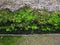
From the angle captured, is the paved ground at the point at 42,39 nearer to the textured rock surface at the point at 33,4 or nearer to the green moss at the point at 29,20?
the green moss at the point at 29,20

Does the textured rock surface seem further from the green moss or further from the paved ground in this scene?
the paved ground

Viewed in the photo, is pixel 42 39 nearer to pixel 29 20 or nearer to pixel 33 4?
pixel 29 20

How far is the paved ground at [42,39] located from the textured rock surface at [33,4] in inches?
28.8

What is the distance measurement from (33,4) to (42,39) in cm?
91

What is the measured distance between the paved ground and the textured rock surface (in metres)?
0.73

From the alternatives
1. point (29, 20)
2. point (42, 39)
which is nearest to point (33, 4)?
point (29, 20)

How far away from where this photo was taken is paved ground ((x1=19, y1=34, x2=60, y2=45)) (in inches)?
139

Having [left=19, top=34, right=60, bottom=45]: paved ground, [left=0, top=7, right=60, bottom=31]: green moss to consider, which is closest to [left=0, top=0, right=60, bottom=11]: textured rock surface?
[left=0, top=7, right=60, bottom=31]: green moss

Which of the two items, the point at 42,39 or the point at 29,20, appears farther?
the point at 29,20

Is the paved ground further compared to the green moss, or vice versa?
the green moss

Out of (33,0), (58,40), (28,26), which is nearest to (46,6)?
(33,0)

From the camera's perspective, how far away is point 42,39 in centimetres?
357

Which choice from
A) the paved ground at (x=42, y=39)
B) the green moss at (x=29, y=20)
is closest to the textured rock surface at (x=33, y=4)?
the green moss at (x=29, y=20)

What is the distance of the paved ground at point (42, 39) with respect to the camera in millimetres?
3523
